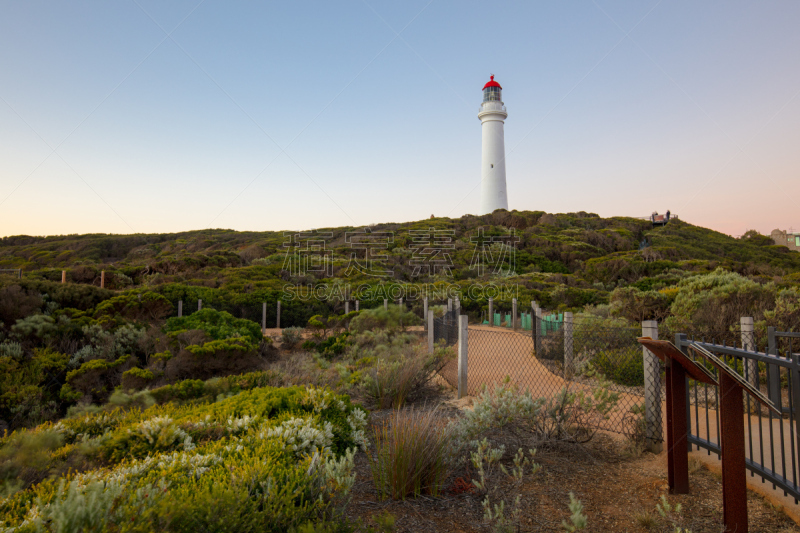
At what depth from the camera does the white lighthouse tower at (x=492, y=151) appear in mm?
41625

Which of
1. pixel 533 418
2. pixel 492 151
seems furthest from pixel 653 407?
pixel 492 151

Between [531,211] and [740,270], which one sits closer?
[740,270]

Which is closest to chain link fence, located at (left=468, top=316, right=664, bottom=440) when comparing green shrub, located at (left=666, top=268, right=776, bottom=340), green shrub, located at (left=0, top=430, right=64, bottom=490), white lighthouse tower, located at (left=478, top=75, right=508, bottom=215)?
green shrub, located at (left=666, top=268, right=776, bottom=340)

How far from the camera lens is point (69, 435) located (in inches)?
171

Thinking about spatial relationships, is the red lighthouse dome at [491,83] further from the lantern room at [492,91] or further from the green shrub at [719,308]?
the green shrub at [719,308]

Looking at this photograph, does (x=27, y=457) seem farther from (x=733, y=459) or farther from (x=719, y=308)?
(x=719, y=308)

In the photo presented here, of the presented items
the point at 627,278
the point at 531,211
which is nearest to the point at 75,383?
the point at 627,278

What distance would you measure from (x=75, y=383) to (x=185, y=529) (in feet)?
25.8

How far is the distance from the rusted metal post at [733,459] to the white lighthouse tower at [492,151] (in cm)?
4150

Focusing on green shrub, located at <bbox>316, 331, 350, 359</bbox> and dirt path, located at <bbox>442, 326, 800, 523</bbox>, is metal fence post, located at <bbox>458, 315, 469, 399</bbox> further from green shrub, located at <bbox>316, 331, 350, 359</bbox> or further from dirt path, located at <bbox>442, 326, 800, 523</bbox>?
green shrub, located at <bbox>316, 331, 350, 359</bbox>

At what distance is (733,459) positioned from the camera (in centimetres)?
275

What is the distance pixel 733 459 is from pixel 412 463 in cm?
206

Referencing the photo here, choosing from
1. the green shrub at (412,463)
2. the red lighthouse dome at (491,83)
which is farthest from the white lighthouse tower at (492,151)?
the green shrub at (412,463)

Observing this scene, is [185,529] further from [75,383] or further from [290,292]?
[290,292]
